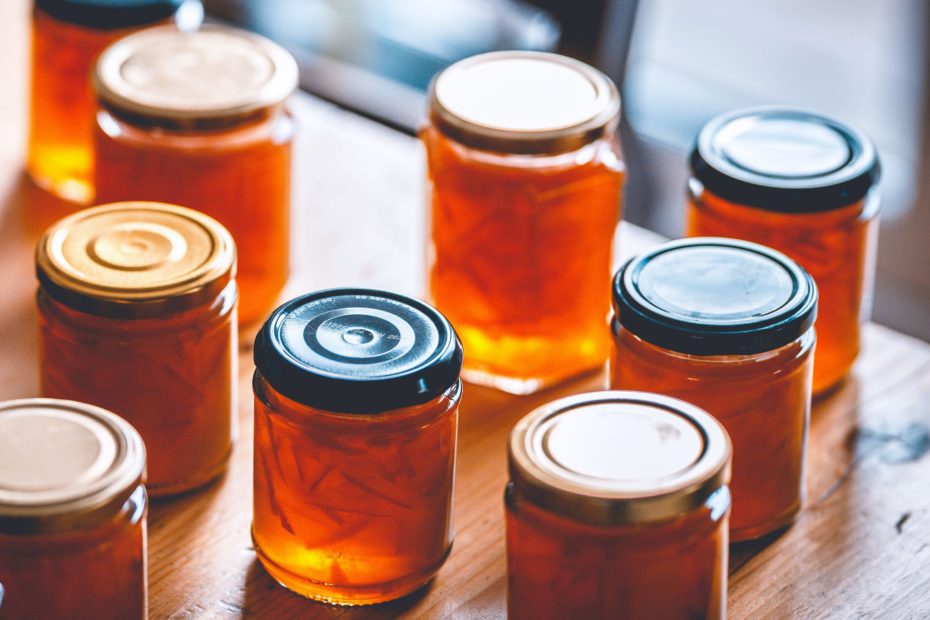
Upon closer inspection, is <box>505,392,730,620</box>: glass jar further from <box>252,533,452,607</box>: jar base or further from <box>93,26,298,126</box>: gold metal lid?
<box>93,26,298,126</box>: gold metal lid

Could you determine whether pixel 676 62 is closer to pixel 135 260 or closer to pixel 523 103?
pixel 523 103

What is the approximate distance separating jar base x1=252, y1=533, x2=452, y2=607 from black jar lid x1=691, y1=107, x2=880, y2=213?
290mm

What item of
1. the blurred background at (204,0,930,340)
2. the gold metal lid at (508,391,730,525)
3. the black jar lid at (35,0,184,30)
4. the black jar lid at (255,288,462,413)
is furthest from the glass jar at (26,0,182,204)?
the gold metal lid at (508,391,730,525)

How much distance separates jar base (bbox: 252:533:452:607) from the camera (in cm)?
73

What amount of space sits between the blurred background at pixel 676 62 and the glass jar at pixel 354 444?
0.58 meters

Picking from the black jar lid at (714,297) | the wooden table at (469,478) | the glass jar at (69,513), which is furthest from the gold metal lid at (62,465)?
the black jar lid at (714,297)

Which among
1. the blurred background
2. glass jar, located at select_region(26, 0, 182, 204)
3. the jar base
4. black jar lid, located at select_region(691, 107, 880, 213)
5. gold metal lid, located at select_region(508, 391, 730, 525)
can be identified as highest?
black jar lid, located at select_region(691, 107, 880, 213)

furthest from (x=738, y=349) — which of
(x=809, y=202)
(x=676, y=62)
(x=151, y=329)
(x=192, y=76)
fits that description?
(x=676, y=62)

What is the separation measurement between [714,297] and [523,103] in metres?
0.21

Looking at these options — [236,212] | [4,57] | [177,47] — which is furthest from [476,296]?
[4,57]

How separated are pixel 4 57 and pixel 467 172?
55 cm

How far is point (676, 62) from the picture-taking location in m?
1.98

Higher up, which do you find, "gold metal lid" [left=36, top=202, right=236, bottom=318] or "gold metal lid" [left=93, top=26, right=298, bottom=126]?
"gold metal lid" [left=93, top=26, right=298, bottom=126]

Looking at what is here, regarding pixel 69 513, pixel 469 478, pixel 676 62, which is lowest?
pixel 676 62
